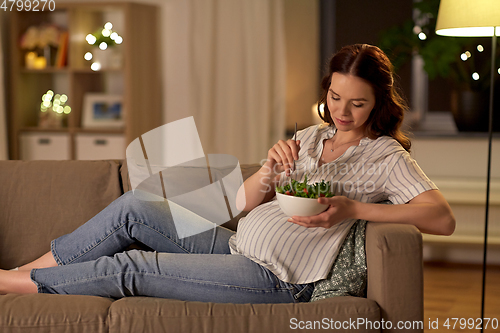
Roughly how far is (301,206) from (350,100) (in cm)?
35

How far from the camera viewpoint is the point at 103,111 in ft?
11.4

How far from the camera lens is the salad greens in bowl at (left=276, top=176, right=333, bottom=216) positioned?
3.84ft

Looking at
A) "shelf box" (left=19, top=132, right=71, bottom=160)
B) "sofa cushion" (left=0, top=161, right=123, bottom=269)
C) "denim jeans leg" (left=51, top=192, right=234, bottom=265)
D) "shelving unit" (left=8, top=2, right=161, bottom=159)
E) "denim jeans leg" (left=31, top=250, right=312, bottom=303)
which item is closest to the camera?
"denim jeans leg" (left=31, top=250, right=312, bottom=303)

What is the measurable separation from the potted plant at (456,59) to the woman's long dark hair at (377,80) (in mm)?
1585

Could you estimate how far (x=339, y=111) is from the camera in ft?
4.34

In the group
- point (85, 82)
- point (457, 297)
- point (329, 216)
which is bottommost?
point (457, 297)

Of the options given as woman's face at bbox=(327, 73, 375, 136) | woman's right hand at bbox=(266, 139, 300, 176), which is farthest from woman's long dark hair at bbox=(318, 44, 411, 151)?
woman's right hand at bbox=(266, 139, 300, 176)

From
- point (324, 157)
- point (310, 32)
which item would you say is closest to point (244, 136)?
point (310, 32)

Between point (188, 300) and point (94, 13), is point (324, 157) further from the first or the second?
point (94, 13)
